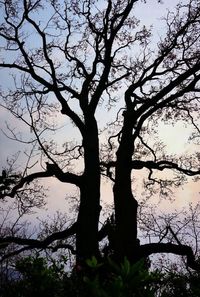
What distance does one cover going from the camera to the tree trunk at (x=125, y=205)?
9.17 m

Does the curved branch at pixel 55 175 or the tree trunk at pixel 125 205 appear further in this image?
the curved branch at pixel 55 175

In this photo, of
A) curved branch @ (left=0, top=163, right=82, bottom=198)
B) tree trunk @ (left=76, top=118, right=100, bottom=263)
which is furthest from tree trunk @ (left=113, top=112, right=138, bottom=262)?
curved branch @ (left=0, top=163, right=82, bottom=198)

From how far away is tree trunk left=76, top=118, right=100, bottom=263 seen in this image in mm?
9594

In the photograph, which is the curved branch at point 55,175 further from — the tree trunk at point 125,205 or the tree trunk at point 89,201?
the tree trunk at point 125,205

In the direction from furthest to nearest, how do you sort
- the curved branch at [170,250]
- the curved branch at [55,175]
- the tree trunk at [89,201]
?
the curved branch at [55,175], the tree trunk at [89,201], the curved branch at [170,250]

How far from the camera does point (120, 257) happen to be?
29.6ft

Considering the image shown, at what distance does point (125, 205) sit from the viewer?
959cm

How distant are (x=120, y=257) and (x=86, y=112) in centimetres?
467

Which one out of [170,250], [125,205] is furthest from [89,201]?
[170,250]

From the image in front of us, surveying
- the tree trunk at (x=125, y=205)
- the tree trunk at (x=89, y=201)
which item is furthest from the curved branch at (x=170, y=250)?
the tree trunk at (x=89, y=201)

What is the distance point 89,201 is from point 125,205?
3.68 feet

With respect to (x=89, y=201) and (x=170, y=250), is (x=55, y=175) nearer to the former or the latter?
(x=89, y=201)

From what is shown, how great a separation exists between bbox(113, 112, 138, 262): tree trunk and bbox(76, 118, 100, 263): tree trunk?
67 cm

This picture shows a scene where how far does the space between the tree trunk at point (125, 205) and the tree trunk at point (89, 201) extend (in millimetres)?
669
